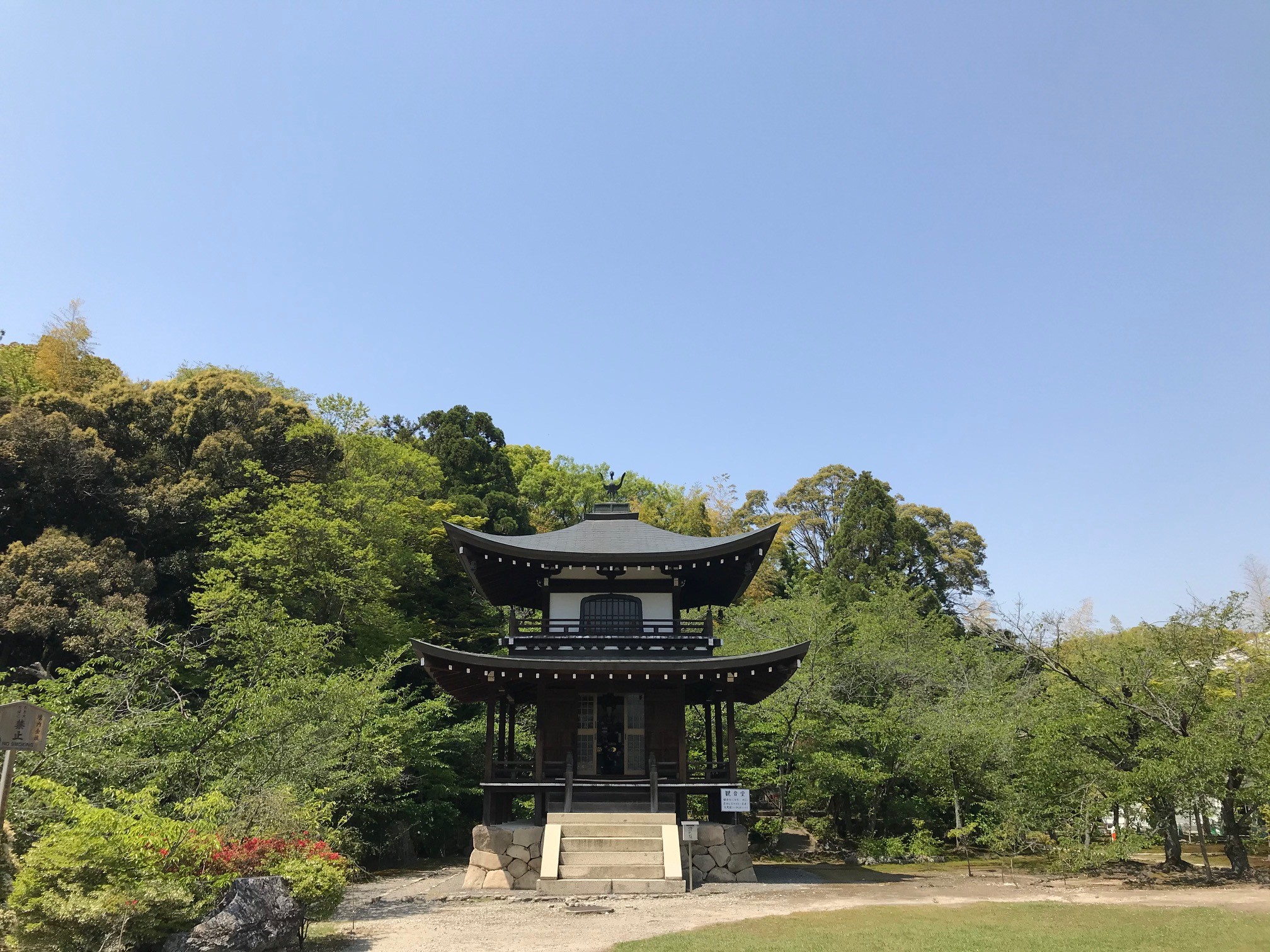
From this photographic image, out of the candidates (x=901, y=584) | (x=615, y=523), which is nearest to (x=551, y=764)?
(x=615, y=523)

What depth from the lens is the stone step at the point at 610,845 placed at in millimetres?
15492

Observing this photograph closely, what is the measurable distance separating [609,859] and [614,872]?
18.4 inches

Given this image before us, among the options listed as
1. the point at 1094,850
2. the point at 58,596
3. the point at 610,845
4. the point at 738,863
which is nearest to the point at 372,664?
the point at 58,596

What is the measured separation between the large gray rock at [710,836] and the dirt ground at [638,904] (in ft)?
3.38

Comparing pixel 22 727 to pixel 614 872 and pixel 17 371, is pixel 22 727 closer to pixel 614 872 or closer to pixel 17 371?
pixel 614 872

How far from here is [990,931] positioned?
10.2 meters

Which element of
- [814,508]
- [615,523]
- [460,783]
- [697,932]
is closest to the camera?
[697,932]

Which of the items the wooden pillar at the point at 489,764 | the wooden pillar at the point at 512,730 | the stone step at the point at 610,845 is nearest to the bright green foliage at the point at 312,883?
the stone step at the point at 610,845

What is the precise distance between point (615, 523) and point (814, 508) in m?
37.2

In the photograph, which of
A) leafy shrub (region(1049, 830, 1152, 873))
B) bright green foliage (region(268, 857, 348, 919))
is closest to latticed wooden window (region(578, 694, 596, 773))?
bright green foliage (region(268, 857, 348, 919))

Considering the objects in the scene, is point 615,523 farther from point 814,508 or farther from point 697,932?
point 814,508

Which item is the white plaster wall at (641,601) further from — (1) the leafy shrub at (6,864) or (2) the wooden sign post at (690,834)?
(1) the leafy shrub at (6,864)

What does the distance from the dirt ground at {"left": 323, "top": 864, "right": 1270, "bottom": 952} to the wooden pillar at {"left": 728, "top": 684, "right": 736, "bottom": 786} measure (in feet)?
7.01

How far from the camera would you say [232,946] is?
8.42 meters
